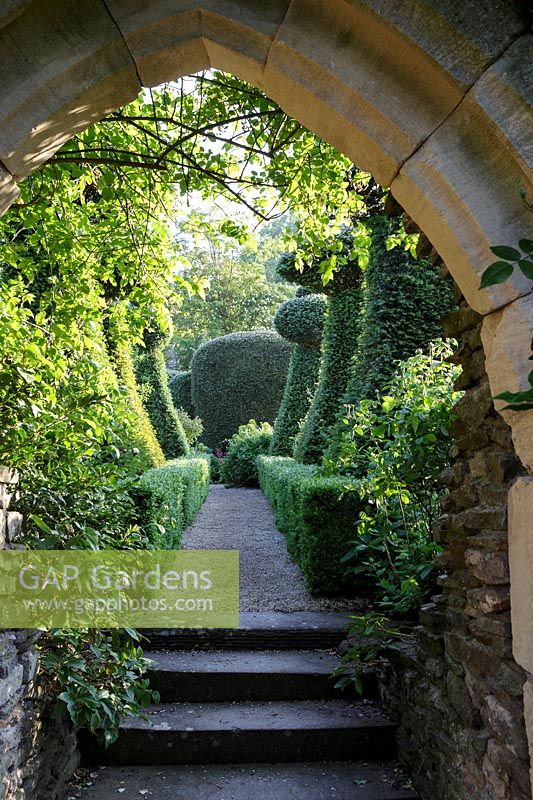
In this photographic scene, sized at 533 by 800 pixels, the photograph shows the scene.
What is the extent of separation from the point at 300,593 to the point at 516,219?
4.16 m

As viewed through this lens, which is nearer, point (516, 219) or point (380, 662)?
point (516, 219)

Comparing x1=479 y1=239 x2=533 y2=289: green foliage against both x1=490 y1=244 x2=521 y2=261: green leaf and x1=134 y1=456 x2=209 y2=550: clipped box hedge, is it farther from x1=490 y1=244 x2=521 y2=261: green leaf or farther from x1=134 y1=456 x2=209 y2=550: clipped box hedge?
x1=134 y1=456 x2=209 y2=550: clipped box hedge

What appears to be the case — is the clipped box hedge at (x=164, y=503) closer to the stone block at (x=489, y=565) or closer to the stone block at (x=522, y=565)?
the stone block at (x=489, y=565)

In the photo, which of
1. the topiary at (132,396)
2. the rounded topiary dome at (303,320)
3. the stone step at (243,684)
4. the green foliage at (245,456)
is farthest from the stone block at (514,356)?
the green foliage at (245,456)

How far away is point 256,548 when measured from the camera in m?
7.21

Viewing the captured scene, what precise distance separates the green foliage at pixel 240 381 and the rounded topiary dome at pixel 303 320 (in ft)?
17.6

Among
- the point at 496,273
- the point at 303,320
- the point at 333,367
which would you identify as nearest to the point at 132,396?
the point at 333,367

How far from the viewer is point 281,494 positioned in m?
7.33

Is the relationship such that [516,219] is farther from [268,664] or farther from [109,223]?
[268,664]

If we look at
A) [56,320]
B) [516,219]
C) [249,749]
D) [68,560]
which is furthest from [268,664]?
[516,219]

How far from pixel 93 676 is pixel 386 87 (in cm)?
254

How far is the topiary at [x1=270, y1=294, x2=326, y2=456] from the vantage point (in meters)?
11.2

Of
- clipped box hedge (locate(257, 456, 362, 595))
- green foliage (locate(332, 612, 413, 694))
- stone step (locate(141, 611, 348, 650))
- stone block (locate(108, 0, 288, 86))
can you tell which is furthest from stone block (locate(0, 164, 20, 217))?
clipped box hedge (locate(257, 456, 362, 595))

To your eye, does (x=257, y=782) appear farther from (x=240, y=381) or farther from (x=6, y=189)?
(x=240, y=381)
